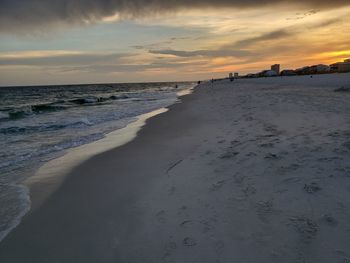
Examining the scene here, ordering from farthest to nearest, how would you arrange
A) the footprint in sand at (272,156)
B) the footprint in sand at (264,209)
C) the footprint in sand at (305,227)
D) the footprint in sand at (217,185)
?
the footprint in sand at (272,156)
the footprint in sand at (217,185)
the footprint in sand at (264,209)
the footprint in sand at (305,227)

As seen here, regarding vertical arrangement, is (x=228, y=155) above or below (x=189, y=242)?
above

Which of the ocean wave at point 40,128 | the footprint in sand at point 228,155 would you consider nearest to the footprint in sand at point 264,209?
the footprint in sand at point 228,155

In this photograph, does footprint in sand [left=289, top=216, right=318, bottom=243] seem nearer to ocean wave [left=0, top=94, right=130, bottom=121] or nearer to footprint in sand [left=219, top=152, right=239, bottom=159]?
footprint in sand [left=219, top=152, right=239, bottom=159]

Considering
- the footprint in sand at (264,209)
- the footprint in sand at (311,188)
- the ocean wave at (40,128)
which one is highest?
the footprint in sand at (311,188)

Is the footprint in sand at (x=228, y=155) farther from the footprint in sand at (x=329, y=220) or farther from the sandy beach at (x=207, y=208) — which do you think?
the footprint in sand at (x=329, y=220)

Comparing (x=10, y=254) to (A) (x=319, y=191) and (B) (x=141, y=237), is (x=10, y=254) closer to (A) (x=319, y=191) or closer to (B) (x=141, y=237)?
(B) (x=141, y=237)

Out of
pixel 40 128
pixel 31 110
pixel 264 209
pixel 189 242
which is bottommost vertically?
pixel 31 110

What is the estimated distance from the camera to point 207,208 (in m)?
4.11

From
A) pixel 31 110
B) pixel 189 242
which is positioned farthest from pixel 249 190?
pixel 31 110

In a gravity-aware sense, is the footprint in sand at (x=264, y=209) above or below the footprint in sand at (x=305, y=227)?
below

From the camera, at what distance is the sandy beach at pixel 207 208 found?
10.4 ft

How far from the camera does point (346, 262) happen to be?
2.69 metres

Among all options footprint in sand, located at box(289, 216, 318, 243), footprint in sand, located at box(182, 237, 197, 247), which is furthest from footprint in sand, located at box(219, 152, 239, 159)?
footprint in sand, located at box(182, 237, 197, 247)

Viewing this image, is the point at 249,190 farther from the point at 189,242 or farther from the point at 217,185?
the point at 189,242
